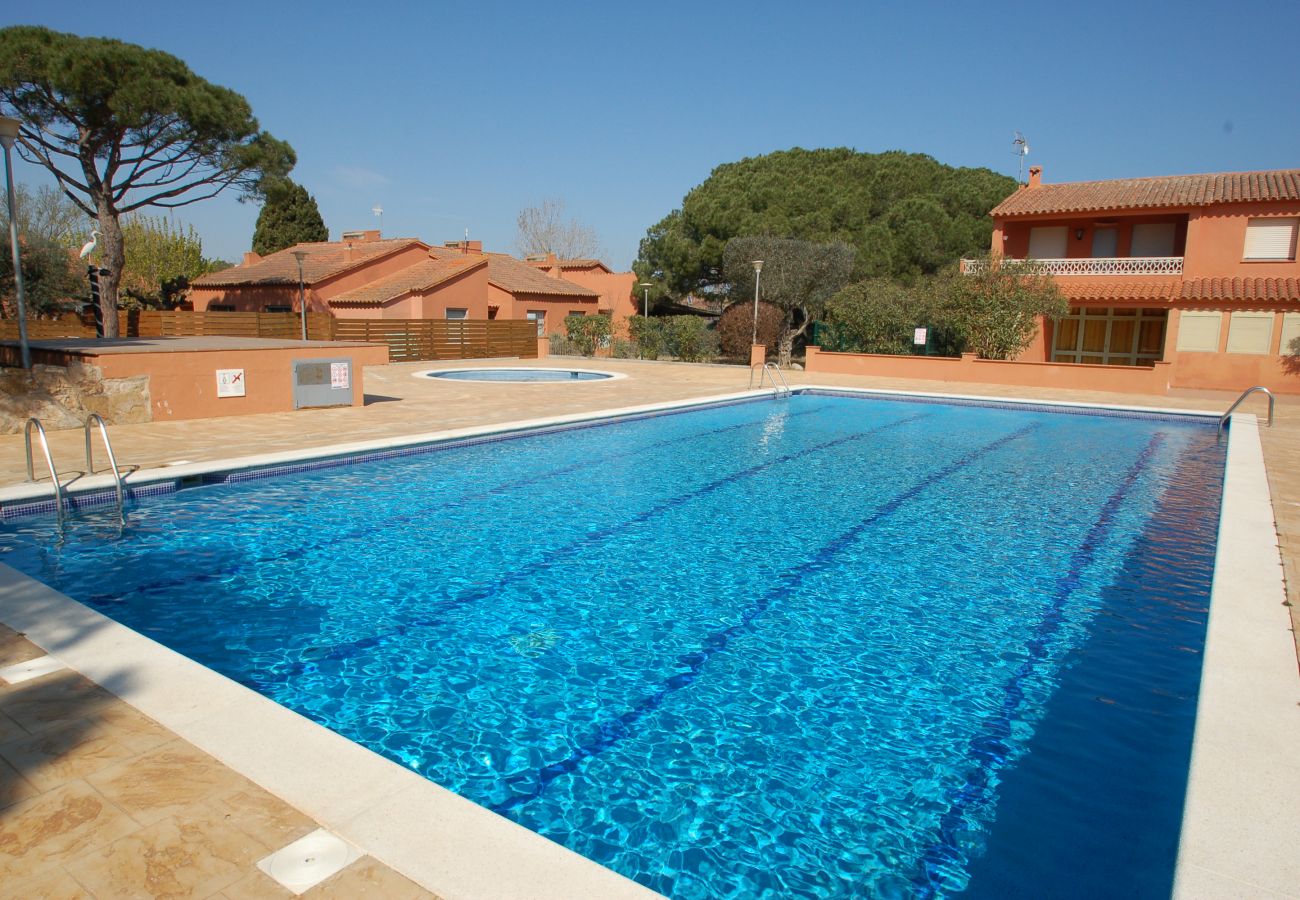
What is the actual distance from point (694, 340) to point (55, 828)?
1116 inches

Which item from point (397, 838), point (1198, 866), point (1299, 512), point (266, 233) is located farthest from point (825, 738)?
point (266, 233)

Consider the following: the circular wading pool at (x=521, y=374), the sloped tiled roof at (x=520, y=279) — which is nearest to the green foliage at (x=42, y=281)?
the sloped tiled roof at (x=520, y=279)

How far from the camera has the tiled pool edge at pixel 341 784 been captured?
2643 mm

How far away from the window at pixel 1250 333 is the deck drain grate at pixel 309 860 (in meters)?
27.0

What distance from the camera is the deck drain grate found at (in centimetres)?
254

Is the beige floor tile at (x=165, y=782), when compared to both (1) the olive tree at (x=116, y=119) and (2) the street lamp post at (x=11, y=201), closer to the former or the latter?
(2) the street lamp post at (x=11, y=201)

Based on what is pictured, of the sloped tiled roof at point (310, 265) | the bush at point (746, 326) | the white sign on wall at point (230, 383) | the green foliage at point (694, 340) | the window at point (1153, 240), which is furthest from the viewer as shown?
the sloped tiled roof at point (310, 265)

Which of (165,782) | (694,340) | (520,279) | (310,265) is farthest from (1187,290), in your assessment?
(310,265)

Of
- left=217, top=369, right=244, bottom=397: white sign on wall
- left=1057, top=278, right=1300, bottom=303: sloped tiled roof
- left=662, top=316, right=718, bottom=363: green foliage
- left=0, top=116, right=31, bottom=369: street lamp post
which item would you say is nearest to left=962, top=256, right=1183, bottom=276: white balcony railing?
left=1057, top=278, right=1300, bottom=303: sloped tiled roof

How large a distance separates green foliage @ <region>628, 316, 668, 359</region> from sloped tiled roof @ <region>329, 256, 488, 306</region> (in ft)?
23.4

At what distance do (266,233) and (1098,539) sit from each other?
48.5m

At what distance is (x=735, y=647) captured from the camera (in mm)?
5375

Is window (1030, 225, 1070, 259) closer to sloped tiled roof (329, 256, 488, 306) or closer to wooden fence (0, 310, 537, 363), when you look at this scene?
wooden fence (0, 310, 537, 363)

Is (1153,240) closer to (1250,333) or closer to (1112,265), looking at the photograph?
(1112,265)
